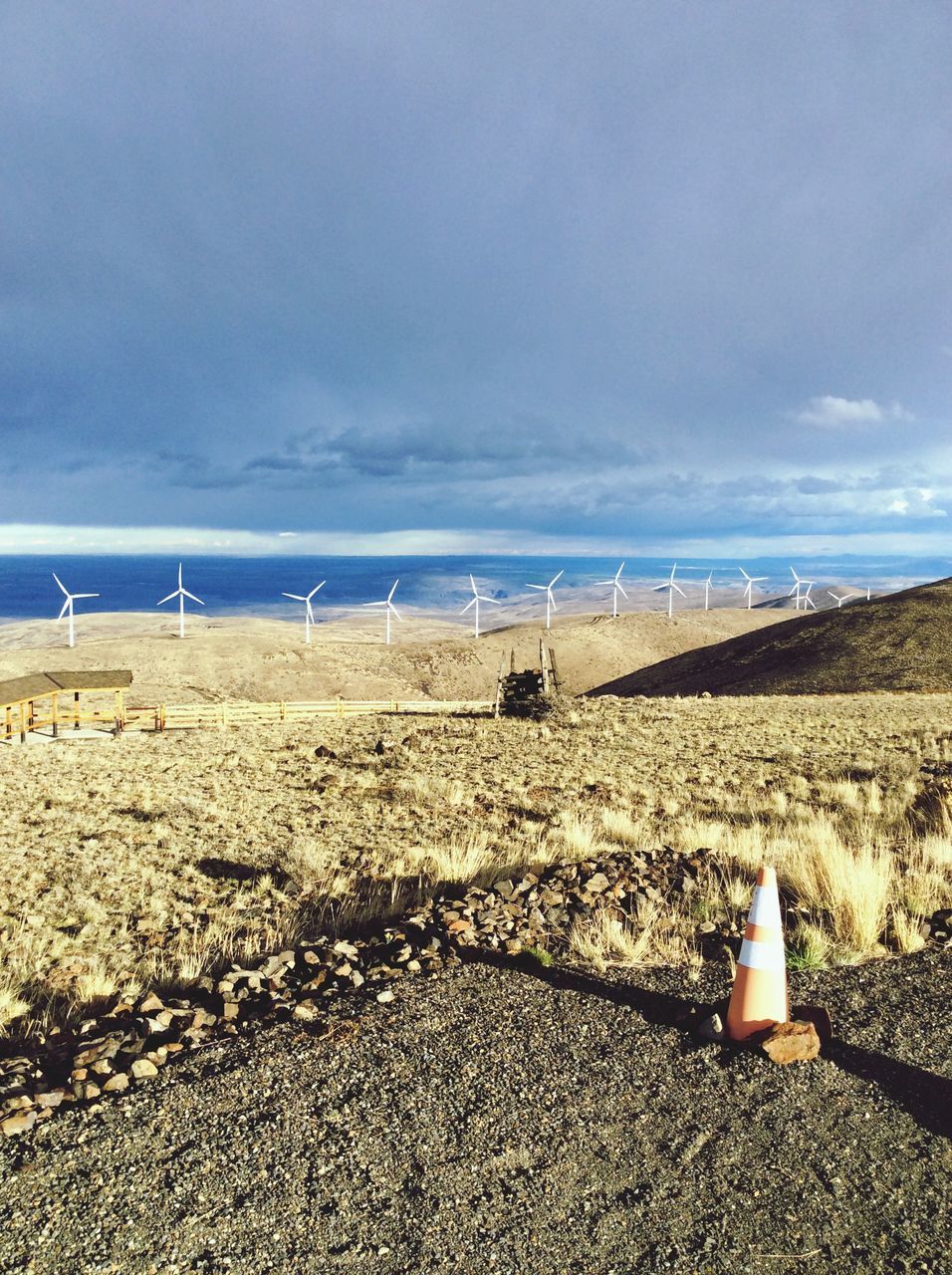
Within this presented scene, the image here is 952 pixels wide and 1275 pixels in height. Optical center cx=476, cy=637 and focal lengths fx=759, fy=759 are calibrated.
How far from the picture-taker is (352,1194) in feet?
11.9

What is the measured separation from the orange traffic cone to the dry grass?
5.07ft

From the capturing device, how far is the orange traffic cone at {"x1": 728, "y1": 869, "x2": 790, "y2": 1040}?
502 cm

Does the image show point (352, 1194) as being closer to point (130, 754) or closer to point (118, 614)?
point (130, 754)

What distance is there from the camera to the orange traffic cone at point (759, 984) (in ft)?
16.5

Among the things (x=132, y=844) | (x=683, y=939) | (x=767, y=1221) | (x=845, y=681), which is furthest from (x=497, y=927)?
(x=845, y=681)

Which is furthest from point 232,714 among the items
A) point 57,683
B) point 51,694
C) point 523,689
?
point 523,689

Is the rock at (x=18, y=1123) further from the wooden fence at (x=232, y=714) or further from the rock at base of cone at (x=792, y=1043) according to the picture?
the wooden fence at (x=232, y=714)

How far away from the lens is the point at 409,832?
14781mm

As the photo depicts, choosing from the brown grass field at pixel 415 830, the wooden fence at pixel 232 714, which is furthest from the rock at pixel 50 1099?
the wooden fence at pixel 232 714

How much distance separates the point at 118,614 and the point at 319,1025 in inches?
7583

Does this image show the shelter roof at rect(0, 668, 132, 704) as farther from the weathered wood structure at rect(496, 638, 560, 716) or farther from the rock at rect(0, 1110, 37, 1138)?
the rock at rect(0, 1110, 37, 1138)

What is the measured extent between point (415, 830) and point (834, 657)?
4546 cm

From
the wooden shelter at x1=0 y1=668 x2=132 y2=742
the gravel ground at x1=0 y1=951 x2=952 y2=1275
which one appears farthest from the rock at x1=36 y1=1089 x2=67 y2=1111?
the wooden shelter at x1=0 y1=668 x2=132 y2=742

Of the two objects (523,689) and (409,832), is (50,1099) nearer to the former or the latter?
(409,832)
